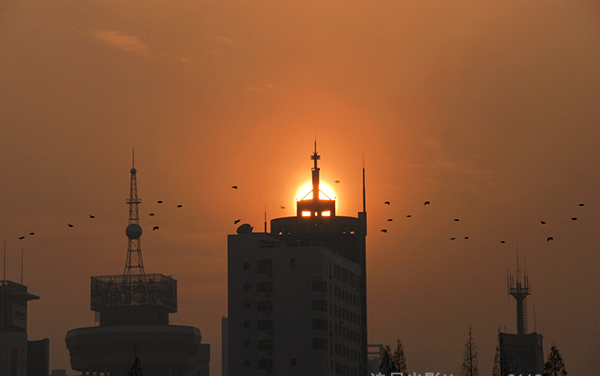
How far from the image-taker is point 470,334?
505 ft

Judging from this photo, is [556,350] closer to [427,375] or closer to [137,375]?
[427,375]

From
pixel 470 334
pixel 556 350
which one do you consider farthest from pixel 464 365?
pixel 556 350

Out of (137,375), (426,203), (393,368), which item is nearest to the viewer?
(137,375)

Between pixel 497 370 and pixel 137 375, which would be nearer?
pixel 137 375

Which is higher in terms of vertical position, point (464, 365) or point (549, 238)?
point (549, 238)

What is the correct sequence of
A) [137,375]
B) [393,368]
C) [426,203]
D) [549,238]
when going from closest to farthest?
[549,238] → [137,375] → [426,203] → [393,368]

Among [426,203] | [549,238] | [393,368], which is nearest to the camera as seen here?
[549,238]

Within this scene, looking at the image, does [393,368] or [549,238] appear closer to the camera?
[549,238]

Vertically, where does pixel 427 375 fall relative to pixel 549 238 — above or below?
below

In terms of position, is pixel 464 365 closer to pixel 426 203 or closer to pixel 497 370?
pixel 497 370

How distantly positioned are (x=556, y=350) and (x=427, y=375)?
17.0 meters

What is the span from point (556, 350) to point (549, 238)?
980 inches

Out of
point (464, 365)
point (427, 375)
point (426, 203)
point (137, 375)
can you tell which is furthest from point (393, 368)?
point (137, 375)

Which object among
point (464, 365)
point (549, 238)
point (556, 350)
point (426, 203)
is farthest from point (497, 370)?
point (549, 238)
